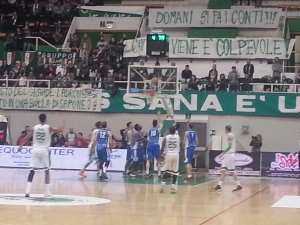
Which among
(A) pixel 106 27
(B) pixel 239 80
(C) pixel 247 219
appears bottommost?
(C) pixel 247 219

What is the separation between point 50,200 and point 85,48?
18.7 metres

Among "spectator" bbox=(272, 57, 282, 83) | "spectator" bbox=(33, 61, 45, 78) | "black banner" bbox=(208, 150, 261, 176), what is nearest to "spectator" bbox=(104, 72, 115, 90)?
"spectator" bbox=(33, 61, 45, 78)

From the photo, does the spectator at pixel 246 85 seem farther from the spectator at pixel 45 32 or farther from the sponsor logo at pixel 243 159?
the spectator at pixel 45 32

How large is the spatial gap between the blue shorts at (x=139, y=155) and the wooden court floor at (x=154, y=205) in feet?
5.83

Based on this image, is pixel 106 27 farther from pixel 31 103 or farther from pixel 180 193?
pixel 180 193

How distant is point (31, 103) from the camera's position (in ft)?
98.6

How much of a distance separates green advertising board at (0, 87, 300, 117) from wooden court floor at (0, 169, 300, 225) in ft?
19.0

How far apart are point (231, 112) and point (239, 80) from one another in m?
1.54

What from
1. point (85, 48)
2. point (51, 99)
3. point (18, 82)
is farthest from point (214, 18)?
point (18, 82)

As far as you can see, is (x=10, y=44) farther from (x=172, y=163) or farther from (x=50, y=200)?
(x=50, y=200)

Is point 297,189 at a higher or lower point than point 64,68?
lower

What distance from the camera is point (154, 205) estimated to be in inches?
575

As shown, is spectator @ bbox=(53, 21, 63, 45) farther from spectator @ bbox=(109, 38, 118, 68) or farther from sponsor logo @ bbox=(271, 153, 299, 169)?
sponsor logo @ bbox=(271, 153, 299, 169)

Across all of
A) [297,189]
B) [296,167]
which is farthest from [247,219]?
[296,167]
